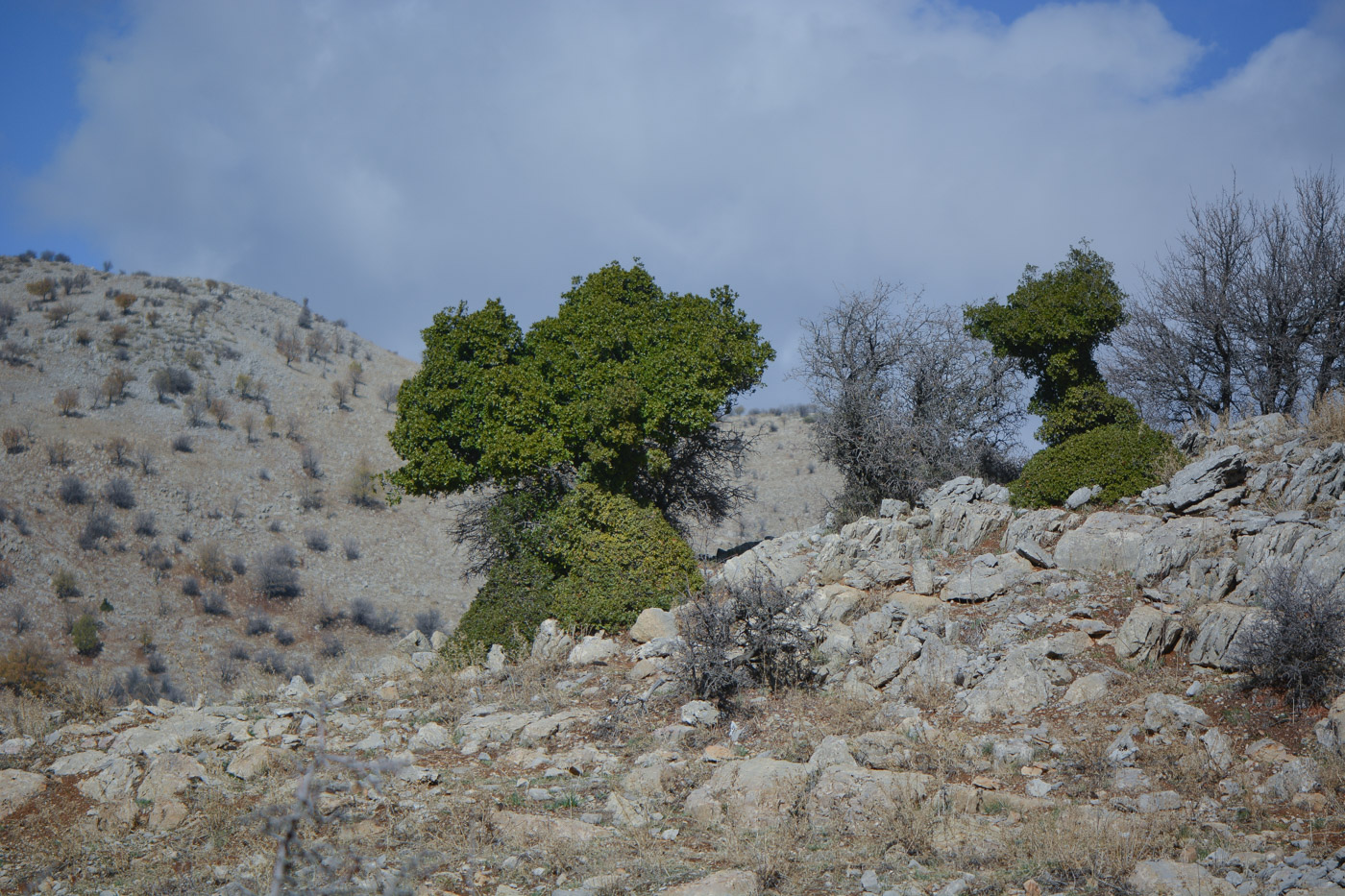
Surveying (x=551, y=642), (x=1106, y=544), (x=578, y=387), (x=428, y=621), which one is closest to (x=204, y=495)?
(x=428, y=621)

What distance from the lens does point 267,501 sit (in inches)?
1503

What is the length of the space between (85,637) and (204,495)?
1091 centimetres

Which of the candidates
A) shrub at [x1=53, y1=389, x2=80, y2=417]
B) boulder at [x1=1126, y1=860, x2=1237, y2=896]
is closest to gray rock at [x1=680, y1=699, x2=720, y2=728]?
boulder at [x1=1126, y1=860, x2=1237, y2=896]

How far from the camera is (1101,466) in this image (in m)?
13.3

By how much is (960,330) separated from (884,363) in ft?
6.41

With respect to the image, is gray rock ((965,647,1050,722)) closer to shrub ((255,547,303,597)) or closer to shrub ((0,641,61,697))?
shrub ((0,641,61,697))

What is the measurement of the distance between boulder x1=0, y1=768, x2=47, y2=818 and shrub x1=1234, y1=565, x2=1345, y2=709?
1249cm

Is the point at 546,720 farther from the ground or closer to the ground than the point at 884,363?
closer to the ground

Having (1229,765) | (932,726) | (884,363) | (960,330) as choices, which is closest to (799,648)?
(932,726)

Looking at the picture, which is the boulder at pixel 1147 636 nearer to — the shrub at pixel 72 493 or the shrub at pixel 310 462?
the shrub at pixel 72 493

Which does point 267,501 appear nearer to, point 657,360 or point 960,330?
point 657,360

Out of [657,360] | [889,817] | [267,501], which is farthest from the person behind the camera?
[267,501]

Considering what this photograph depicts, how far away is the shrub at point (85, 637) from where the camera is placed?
2670 centimetres

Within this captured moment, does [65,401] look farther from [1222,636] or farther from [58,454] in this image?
[1222,636]
